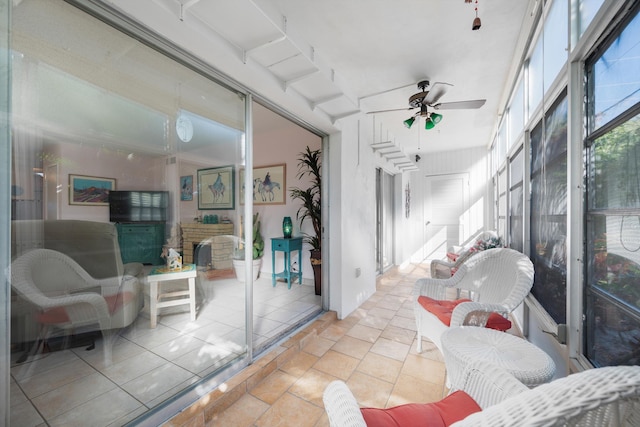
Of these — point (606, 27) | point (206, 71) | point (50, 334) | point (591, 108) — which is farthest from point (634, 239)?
point (50, 334)

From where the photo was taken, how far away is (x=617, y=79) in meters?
1.02

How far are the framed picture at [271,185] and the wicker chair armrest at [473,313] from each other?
3107mm

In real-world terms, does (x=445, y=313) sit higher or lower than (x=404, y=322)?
higher

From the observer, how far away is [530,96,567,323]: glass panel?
5.13 ft

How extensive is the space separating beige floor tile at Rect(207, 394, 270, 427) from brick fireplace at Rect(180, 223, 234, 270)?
94cm

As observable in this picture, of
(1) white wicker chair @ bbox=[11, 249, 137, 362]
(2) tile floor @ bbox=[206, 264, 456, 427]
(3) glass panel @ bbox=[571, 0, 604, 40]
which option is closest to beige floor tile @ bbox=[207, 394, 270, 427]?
(2) tile floor @ bbox=[206, 264, 456, 427]

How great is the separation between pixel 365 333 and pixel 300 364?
855 millimetres

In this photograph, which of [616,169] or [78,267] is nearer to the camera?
[616,169]

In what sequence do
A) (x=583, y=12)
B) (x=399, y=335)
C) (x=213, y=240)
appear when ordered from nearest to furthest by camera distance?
(x=583, y=12) < (x=213, y=240) < (x=399, y=335)

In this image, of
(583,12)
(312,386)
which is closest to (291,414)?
(312,386)

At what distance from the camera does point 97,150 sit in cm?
132

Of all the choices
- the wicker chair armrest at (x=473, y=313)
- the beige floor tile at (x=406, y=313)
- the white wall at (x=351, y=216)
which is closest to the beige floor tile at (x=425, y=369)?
the wicker chair armrest at (x=473, y=313)

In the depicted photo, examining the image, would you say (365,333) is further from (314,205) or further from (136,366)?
(136,366)

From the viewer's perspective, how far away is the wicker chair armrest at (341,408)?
2.39ft
